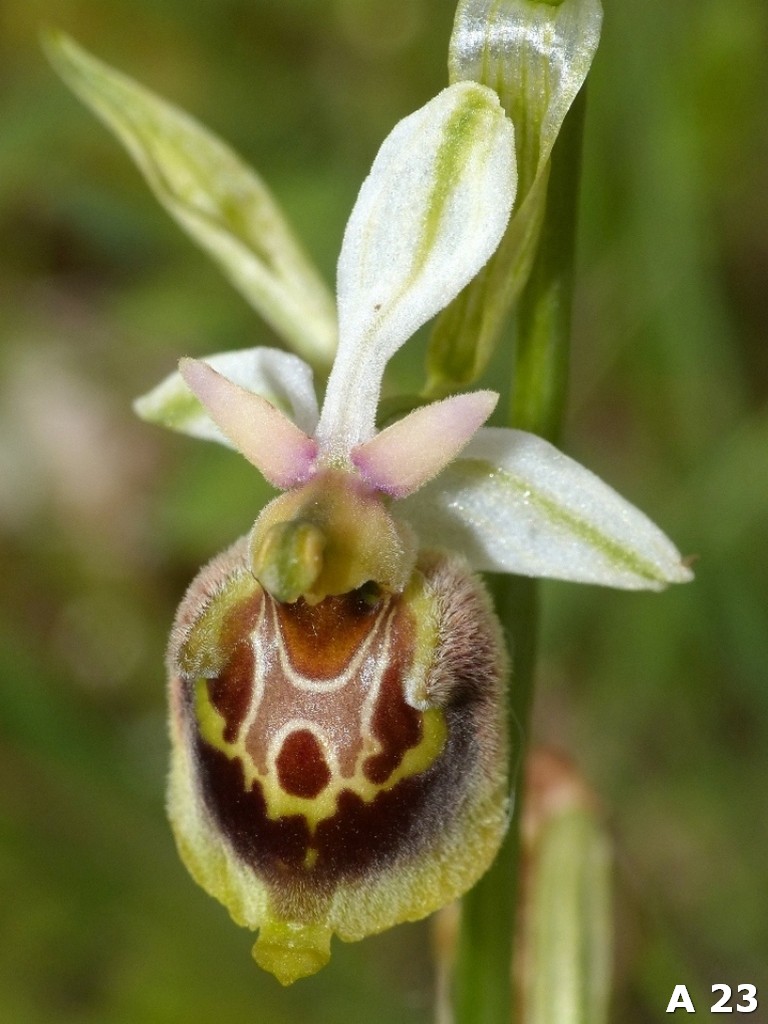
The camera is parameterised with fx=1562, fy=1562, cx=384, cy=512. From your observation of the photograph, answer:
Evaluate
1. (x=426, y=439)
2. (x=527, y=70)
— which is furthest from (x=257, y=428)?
(x=527, y=70)

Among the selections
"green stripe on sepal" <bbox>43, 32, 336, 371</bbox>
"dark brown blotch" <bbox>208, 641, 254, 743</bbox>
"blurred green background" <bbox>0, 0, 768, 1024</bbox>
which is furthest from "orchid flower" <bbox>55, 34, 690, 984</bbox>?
"blurred green background" <bbox>0, 0, 768, 1024</bbox>

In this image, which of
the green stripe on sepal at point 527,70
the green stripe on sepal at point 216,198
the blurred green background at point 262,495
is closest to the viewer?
the green stripe on sepal at point 527,70

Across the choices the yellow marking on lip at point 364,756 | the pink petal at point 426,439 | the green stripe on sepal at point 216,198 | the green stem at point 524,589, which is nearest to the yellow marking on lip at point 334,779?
the yellow marking on lip at point 364,756

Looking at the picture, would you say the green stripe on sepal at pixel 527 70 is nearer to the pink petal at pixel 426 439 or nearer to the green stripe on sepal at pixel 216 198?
the pink petal at pixel 426 439

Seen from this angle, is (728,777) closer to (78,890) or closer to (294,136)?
(78,890)

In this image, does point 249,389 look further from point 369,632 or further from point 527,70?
point 527,70

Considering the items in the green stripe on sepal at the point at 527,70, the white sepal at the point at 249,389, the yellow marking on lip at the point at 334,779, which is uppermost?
the green stripe on sepal at the point at 527,70

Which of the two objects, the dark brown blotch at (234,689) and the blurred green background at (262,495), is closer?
the dark brown blotch at (234,689)
